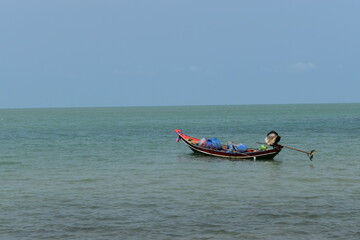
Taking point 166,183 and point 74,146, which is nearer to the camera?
point 166,183

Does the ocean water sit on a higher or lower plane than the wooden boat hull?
lower

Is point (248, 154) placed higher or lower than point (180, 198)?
higher

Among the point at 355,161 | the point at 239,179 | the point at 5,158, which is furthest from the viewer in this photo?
the point at 5,158

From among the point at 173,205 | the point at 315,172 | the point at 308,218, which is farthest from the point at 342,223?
the point at 315,172

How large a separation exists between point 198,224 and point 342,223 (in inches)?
196

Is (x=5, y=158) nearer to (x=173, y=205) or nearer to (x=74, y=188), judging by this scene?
(x=74, y=188)

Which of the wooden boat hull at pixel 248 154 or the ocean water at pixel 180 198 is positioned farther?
the wooden boat hull at pixel 248 154

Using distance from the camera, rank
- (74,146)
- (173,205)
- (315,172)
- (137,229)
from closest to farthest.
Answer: (137,229) < (173,205) < (315,172) < (74,146)

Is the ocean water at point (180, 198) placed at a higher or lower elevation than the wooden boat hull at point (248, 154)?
lower

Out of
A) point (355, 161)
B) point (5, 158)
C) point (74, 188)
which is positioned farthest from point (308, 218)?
point (5, 158)

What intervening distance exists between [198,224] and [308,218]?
4.04 meters

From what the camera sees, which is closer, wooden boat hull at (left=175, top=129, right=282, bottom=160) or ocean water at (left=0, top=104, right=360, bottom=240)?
ocean water at (left=0, top=104, right=360, bottom=240)

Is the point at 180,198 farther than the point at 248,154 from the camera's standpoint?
No

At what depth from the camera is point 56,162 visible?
36750 millimetres
